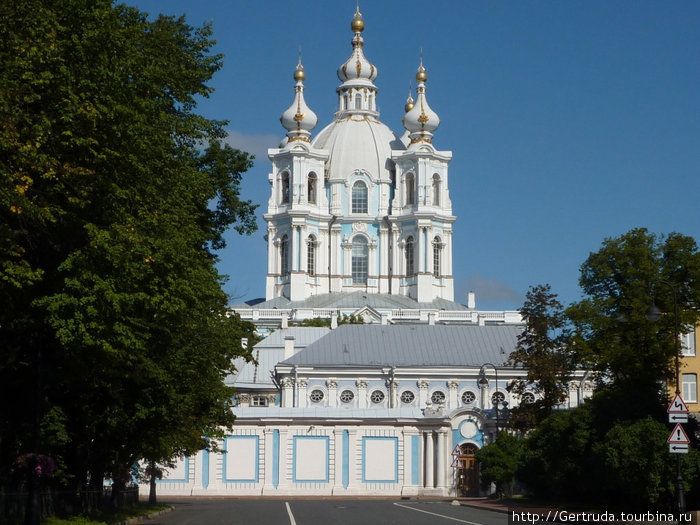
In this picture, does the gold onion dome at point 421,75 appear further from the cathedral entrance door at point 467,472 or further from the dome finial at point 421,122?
the cathedral entrance door at point 467,472

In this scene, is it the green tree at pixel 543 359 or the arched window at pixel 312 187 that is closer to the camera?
the green tree at pixel 543 359

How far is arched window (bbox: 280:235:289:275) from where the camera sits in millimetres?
127312

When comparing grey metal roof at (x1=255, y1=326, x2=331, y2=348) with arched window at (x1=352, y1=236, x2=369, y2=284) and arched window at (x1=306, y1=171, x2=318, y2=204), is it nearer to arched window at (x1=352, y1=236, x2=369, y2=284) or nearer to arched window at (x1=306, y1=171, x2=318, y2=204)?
arched window at (x1=352, y1=236, x2=369, y2=284)

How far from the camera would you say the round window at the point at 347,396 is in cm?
8462

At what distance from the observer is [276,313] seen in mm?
118938

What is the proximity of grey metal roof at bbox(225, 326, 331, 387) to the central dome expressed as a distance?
105 ft

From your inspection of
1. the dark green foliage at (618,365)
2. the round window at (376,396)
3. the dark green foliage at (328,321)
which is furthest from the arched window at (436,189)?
the dark green foliage at (618,365)

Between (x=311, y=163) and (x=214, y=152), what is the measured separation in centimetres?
9017

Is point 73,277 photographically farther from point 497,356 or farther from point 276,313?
point 276,313

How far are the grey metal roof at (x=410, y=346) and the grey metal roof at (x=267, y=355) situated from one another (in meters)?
5.03

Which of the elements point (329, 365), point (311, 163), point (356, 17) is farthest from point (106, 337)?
point (356, 17)

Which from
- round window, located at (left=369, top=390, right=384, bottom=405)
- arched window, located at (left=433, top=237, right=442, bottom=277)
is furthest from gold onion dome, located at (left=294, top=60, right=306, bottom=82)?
round window, located at (left=369, top=390, right=384, bottom=405)

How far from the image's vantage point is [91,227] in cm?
2509

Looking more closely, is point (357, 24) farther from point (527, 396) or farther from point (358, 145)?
point (527, 396)
